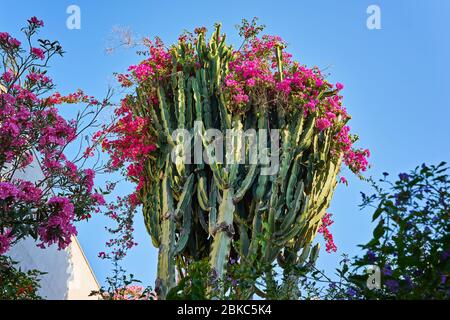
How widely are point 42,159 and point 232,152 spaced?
8.91 ft

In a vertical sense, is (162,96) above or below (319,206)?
above

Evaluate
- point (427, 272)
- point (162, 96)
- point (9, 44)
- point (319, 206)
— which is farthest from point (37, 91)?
point (427, 272)

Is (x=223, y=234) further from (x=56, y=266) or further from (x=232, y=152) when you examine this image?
(x=56, y=266)

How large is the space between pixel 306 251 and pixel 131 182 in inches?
113

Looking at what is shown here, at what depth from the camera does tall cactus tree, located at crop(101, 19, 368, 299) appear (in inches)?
319

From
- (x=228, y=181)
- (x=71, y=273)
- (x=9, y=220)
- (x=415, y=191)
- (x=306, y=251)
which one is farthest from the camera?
(x=71, y=273)

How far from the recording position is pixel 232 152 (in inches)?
323

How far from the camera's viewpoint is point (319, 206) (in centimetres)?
877

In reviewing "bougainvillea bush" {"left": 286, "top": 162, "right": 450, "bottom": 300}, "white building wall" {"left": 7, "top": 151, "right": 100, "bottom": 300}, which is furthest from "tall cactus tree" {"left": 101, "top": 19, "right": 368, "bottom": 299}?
"bougainvillea bush" {"left": 286, "top": 162, "right": 450, "bottom": 300}

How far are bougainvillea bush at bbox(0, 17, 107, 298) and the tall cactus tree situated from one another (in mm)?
1942

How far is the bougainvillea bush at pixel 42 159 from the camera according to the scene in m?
5.57

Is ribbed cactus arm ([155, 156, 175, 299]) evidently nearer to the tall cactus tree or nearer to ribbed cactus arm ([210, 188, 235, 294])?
the tall cactus tree

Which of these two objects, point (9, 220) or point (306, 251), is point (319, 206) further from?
point (9, 220)

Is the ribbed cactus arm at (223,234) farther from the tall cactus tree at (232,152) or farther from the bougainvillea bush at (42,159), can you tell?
the bougainvillea bush at (42,159)
